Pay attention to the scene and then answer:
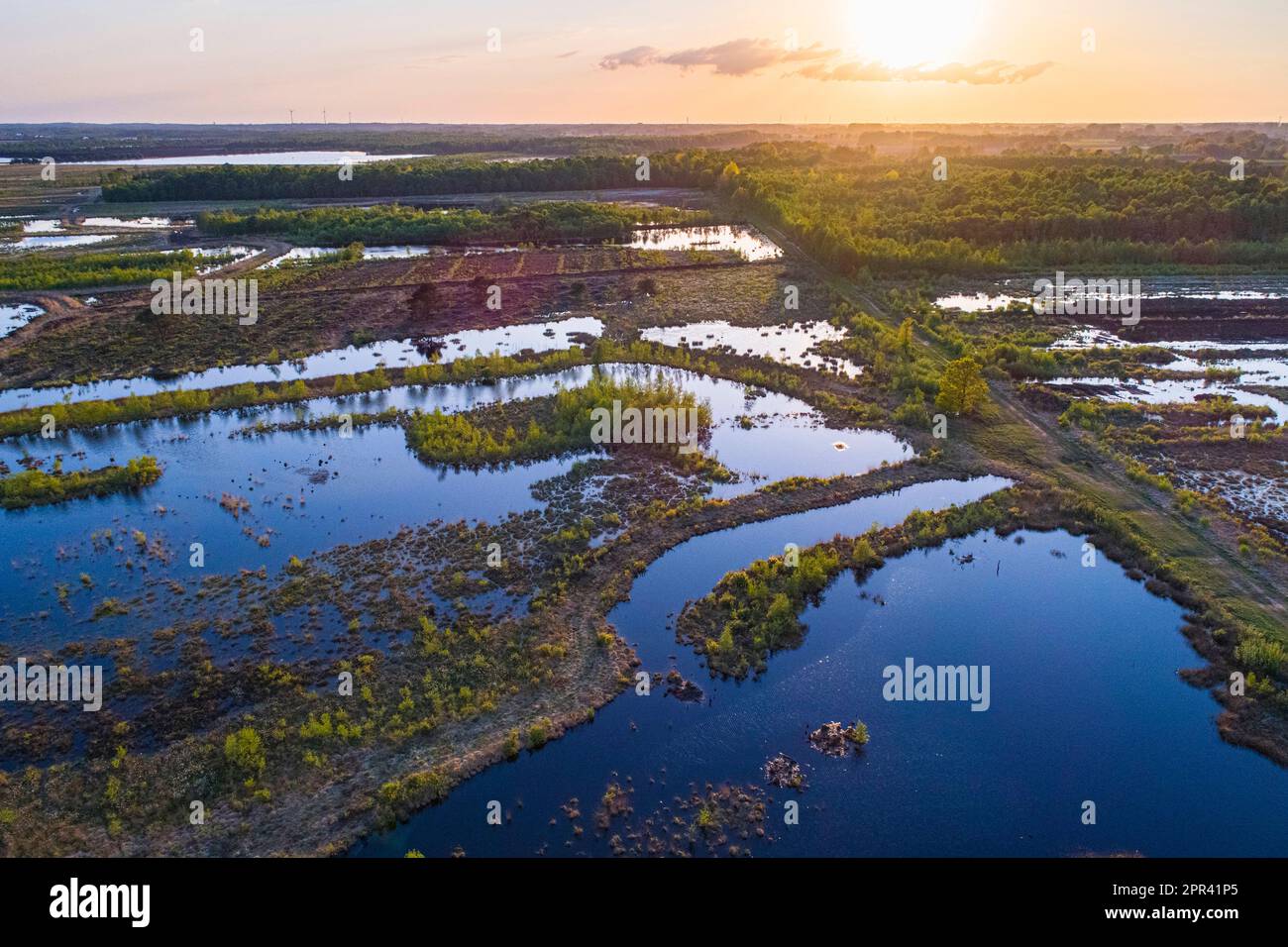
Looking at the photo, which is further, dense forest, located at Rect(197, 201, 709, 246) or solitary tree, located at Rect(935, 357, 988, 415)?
dense forest, located at Rect(197, 201, 709, 246)

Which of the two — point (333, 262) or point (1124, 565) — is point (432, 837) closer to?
point (1124, 565)

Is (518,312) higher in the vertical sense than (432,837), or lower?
higher

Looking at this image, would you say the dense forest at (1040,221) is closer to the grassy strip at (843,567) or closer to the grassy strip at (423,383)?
the grassy strip at (423,383)

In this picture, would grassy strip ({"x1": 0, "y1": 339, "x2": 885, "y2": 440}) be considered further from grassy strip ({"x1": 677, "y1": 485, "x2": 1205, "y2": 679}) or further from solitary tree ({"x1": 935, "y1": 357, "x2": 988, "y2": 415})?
grassy strip ({"x1": 677, "y1": 485, "x2": 1205, "y2": 679})

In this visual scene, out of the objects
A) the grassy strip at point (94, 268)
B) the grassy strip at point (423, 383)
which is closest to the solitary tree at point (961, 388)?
the grassy strip at point (423, 383)

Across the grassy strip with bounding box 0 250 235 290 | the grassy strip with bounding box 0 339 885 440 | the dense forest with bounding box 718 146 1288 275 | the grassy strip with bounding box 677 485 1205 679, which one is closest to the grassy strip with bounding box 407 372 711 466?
the grassy strip with bounding box 0 339 885 440

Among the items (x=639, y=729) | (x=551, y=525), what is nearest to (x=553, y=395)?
(x=551, y=525)

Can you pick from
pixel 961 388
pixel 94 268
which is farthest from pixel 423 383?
pixel 94 268
